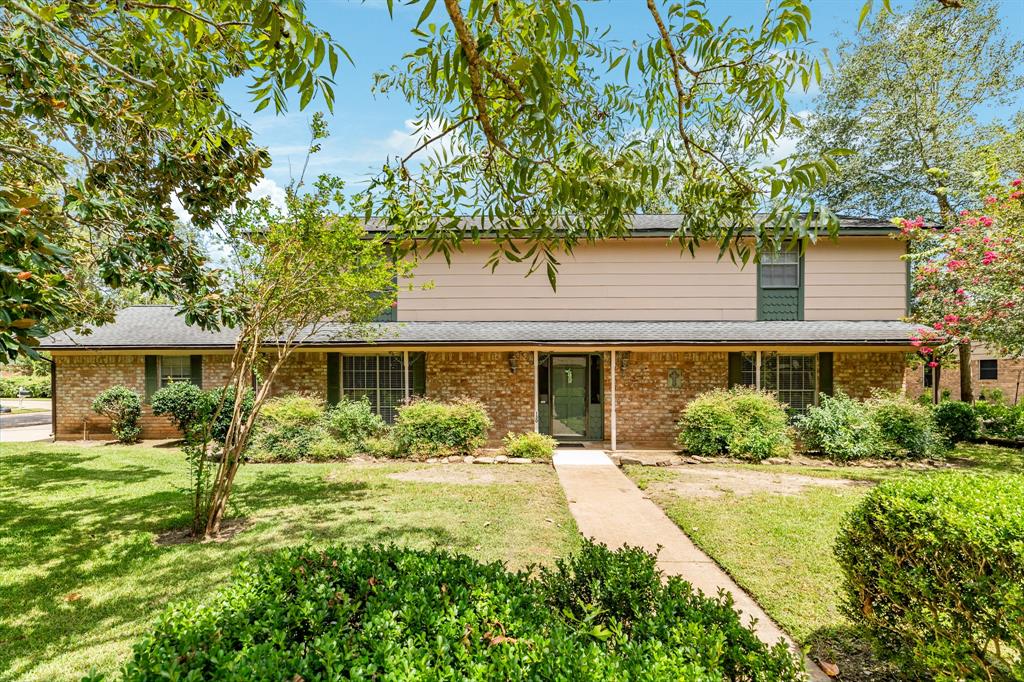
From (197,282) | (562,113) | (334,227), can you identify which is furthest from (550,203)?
(197,282)

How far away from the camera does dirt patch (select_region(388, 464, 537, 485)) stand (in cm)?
845

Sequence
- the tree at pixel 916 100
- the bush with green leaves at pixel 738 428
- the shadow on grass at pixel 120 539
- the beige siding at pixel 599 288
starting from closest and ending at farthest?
the shadow on grass at pixel 120 539
the bush with green leaves at pixel 738 428
the beige siding at pixel 599 288
the tree at pixel 916 100

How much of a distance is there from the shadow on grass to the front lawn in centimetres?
316

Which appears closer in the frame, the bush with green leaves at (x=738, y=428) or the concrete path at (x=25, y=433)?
the bush with green leaves at (x=738, y=428)

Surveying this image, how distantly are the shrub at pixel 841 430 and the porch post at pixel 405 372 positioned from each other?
9469mm

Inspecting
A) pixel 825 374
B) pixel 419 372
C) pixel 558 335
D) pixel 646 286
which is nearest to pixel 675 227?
pixel 646 286

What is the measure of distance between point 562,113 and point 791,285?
12272 mm

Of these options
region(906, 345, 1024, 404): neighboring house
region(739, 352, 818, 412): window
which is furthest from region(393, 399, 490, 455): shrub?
region(906, 345, 1024, 404): neighboring house

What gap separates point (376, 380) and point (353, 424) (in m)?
1.59

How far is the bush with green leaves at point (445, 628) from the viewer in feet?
5.82

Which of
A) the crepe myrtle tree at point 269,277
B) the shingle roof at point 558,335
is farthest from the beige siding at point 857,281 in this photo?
the crepe myrtle tree at point 269,277

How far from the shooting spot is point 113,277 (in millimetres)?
4855

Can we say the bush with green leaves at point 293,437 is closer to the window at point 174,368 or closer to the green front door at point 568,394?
the window at point 174,368

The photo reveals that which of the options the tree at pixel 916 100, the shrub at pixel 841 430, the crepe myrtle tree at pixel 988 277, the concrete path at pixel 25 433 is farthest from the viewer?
the tree at pixel 916 100
